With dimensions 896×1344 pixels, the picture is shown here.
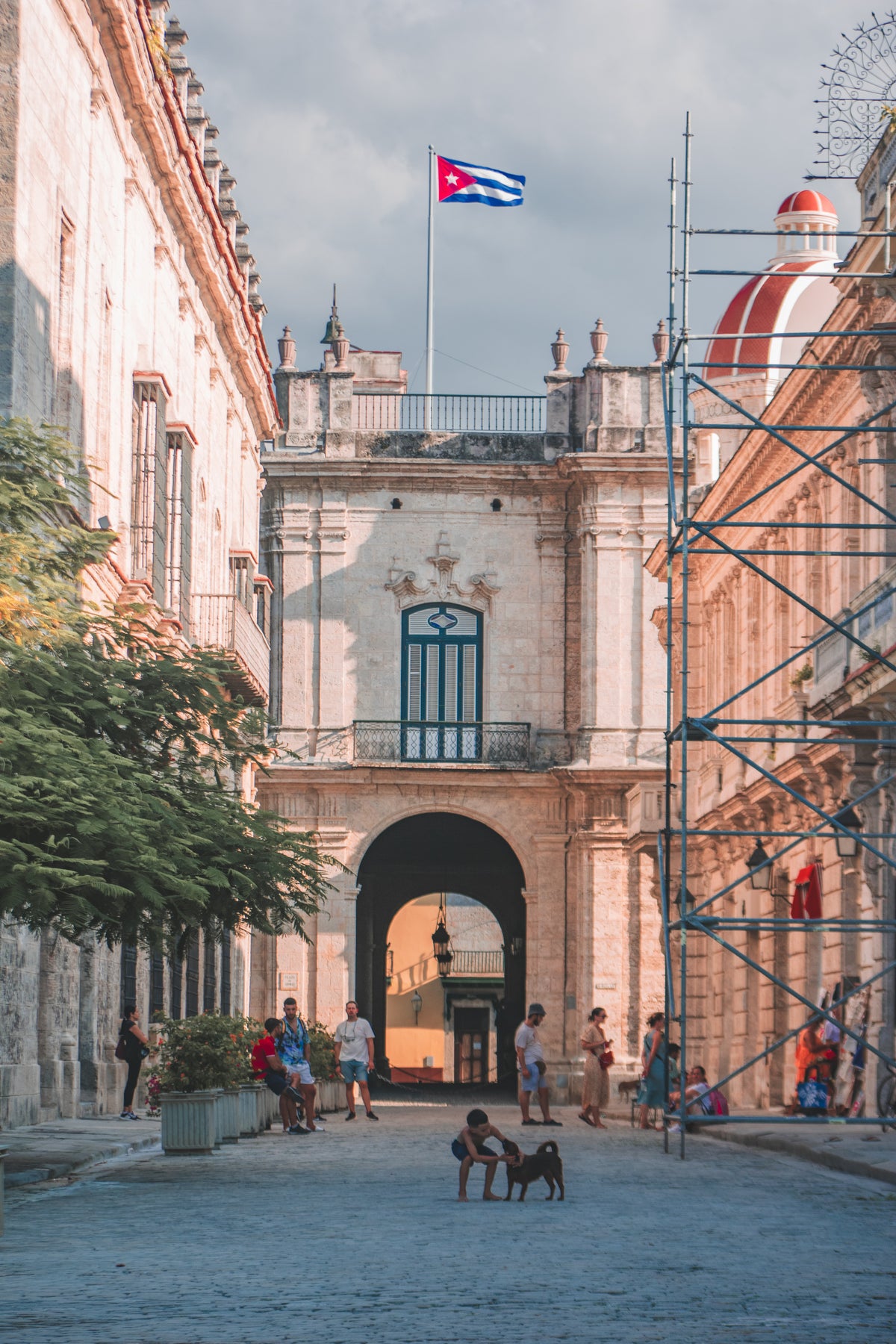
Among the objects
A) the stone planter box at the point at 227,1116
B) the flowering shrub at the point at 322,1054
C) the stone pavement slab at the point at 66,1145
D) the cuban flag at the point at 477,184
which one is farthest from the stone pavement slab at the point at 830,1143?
the cuban flag at the point at 477,184

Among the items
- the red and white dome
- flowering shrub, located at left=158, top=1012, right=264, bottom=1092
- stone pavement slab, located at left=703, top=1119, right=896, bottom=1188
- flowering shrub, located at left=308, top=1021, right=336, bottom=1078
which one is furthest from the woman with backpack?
the red and white dome

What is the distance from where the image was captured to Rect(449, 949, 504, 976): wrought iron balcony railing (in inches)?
2445

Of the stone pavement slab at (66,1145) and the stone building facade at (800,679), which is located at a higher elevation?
the stone building facade at (800,679)

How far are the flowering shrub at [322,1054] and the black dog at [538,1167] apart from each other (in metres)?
14.2

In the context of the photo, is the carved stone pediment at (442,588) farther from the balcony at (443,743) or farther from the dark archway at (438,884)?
the dark archway at (438,884)

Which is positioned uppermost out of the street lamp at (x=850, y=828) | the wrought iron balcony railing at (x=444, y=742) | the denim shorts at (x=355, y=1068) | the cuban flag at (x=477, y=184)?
the cuban flag at (x=477, y=184)

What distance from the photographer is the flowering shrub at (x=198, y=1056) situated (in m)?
18.1

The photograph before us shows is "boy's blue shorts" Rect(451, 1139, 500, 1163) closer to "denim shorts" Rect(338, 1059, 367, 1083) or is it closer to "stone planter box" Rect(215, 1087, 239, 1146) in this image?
"stone planter box" Rect(215, 1087, 239, 1146)

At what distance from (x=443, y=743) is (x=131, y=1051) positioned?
18.3 metres

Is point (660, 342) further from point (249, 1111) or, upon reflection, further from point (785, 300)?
point (249, 1111)

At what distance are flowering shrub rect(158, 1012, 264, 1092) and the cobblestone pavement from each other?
4.05ft

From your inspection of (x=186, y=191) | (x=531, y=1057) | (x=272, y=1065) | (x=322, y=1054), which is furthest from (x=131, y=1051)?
(x=186, y=191)

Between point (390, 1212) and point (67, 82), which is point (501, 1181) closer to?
point (390, 1212)

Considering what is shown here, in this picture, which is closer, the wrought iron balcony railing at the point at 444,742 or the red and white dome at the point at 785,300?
the wrought iron balcony railing at the point at 444,742
